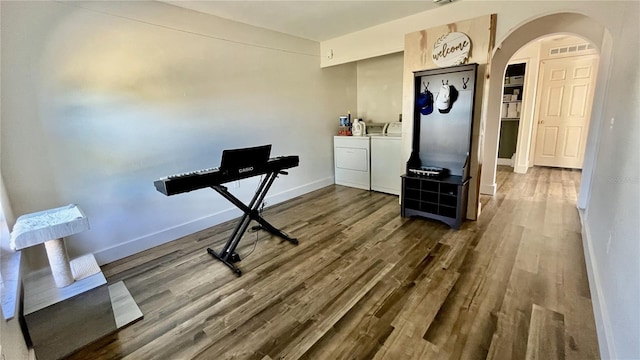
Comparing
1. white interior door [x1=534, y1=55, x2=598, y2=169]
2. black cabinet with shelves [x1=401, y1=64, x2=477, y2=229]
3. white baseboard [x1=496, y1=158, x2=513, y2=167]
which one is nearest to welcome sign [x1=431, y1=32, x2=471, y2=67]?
black cabinet with shelves [x1=401, y1=64, x2=477, y2=229]

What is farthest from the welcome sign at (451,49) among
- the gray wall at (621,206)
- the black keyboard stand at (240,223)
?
the black keyboard stand at (240,223)

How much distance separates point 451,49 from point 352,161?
2.25 meters

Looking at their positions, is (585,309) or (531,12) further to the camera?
(531,12)

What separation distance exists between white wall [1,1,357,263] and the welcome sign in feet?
6.72

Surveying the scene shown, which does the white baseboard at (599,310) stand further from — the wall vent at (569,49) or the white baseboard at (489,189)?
the wall vent at (569,49)

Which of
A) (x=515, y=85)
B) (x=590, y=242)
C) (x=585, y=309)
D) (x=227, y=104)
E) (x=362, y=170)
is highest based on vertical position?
(x=515, y=85)

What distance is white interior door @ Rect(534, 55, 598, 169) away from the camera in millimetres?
5387

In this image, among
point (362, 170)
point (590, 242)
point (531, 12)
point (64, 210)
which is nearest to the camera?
point (64, 210)

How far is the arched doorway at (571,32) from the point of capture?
3.13m

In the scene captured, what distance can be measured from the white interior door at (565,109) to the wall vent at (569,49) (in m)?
0.14

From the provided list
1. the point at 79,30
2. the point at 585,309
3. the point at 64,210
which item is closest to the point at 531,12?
the point at 585,309

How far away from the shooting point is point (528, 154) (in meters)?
5.63

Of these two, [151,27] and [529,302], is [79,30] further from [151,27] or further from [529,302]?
[529,302]

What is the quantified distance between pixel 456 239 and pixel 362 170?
6.95 ft
